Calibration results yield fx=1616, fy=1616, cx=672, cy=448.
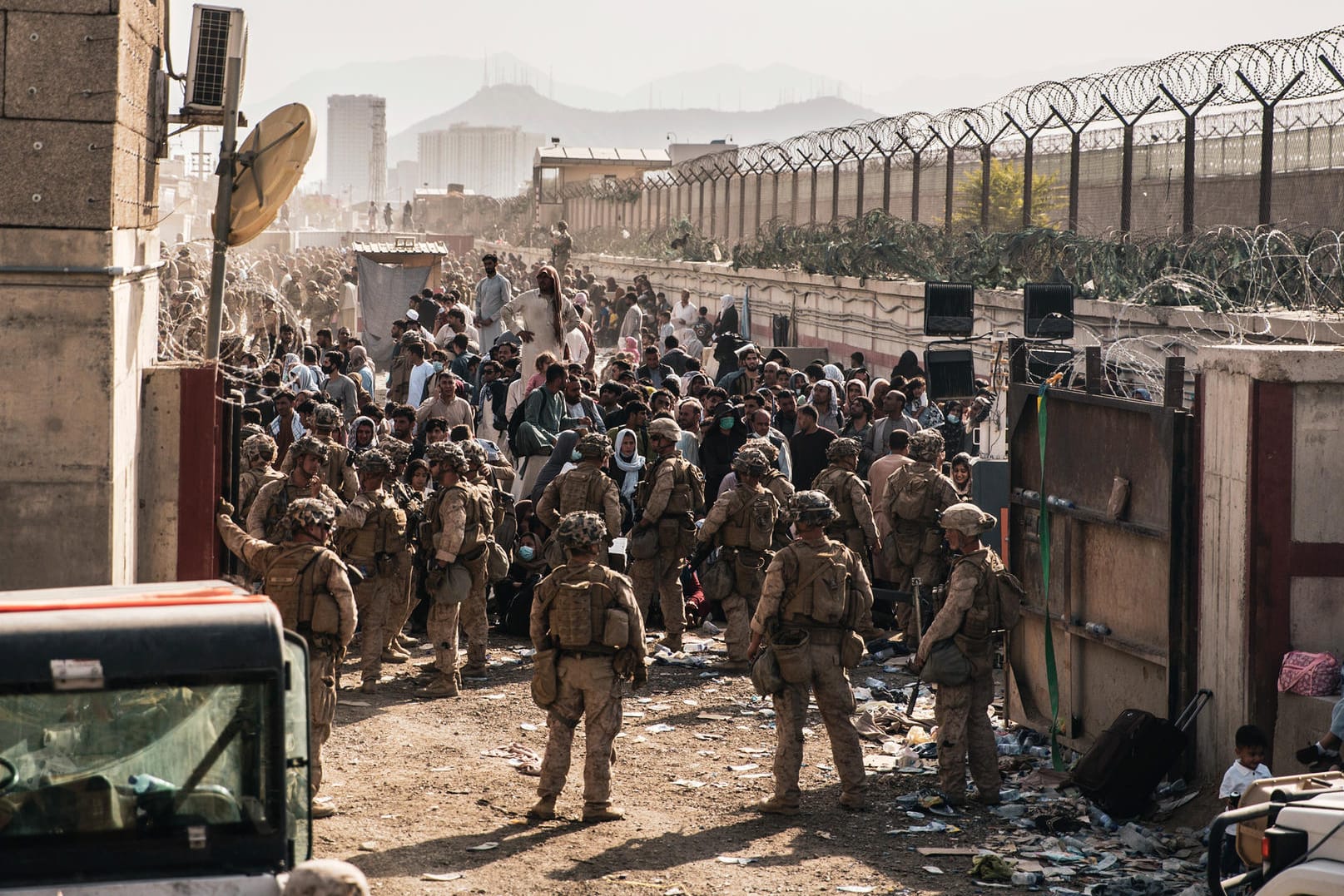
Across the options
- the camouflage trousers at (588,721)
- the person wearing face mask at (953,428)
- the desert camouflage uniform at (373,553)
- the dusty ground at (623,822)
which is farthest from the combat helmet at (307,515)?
the person wearing face mask at (953,428)

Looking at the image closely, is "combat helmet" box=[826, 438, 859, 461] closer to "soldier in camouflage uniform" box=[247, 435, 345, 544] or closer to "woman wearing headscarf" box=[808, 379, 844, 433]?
"woman wearing headscarf" box=[808, 379, 844, 433]

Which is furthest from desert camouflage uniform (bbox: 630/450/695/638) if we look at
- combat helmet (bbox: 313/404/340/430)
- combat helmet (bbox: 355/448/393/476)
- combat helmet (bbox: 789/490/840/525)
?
combat helmet (bbox: 789/490/840/525)

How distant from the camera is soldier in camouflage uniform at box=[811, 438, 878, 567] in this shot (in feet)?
33.8

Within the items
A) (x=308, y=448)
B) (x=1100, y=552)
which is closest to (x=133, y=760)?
(x=308, y=448)

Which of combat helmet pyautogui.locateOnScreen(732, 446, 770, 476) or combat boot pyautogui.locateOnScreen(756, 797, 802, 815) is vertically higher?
combat helmet pyautogui.locateOnScreen(732, 446, 770, 476)

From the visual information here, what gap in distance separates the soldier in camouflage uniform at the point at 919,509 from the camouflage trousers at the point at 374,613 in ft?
10.6

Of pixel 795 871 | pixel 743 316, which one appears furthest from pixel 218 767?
pixel 743 316

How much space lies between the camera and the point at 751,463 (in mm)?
9773

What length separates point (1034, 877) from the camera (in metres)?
6.71

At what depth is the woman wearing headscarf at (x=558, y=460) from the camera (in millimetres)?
10938

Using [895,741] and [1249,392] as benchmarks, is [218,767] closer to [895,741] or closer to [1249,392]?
[1249,392]

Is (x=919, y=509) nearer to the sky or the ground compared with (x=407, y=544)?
nearer to the sky

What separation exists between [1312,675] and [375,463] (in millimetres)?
Answer: 4998

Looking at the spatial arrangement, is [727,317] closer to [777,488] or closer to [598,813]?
[777,488]
